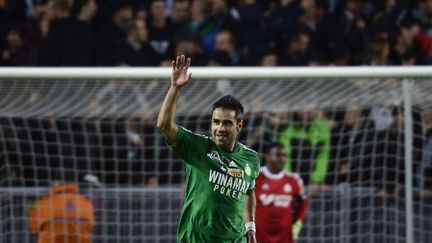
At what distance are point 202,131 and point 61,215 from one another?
55.6 inches

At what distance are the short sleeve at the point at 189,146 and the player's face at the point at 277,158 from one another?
327 cm

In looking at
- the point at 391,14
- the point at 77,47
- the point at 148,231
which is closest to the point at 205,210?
the point at 148,231

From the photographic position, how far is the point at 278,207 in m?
→ 9.77

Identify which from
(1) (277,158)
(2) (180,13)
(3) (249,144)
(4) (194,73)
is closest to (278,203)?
(1) (277,158)

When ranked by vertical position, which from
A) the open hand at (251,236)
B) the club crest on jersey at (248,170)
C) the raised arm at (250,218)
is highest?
the club crest on jersey at (248,170)

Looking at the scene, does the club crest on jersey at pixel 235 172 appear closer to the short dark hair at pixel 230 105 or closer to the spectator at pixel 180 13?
the short dark hair at pixel 230 105

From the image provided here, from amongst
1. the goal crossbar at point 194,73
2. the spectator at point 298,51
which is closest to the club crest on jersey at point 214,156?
the goal crossbar at point 194,73

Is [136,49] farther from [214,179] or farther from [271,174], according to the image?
[214,179]

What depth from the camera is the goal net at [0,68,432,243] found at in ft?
29.8

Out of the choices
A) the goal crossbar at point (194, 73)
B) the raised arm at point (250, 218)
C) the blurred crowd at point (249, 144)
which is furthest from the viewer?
the blurred crowd at point (249, 144)

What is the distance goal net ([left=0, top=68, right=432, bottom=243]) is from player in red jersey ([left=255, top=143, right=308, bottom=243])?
202mm

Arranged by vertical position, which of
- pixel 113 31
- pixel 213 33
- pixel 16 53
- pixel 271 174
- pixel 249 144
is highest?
pixel 213 33

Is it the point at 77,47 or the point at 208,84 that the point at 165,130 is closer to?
the point at 208,84

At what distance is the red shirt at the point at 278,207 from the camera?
970cm
